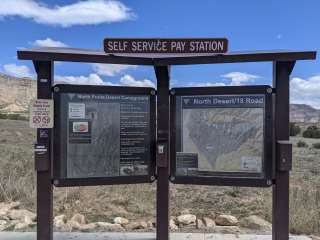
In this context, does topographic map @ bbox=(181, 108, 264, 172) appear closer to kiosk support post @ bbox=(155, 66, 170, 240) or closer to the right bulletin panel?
the right bulletin panel

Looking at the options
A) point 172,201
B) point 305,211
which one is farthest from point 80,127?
point 172,201

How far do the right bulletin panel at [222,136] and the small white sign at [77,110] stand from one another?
117 centimetres

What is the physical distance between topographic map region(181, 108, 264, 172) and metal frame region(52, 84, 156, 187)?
44 cm

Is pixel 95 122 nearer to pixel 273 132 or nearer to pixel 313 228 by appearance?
pixel 273 132

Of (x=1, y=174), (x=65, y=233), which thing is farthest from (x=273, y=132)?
(x=1, y=174)

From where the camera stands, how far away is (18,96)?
122 metres

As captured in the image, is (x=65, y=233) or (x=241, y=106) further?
(x=65, y=233)

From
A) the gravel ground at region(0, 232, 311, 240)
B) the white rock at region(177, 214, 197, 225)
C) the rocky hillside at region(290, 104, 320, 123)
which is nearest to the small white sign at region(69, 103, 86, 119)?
the gravel ground at region(0, 232, 311, 240)

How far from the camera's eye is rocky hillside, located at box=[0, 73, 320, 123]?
116000 millimetres

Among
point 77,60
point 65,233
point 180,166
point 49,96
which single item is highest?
point 77,60

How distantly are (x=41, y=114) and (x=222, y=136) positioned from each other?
2341 mm

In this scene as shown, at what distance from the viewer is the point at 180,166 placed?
6758 mm

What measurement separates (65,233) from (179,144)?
2432 mm

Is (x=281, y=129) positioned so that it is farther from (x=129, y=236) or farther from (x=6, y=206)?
(x=6, y=206)
